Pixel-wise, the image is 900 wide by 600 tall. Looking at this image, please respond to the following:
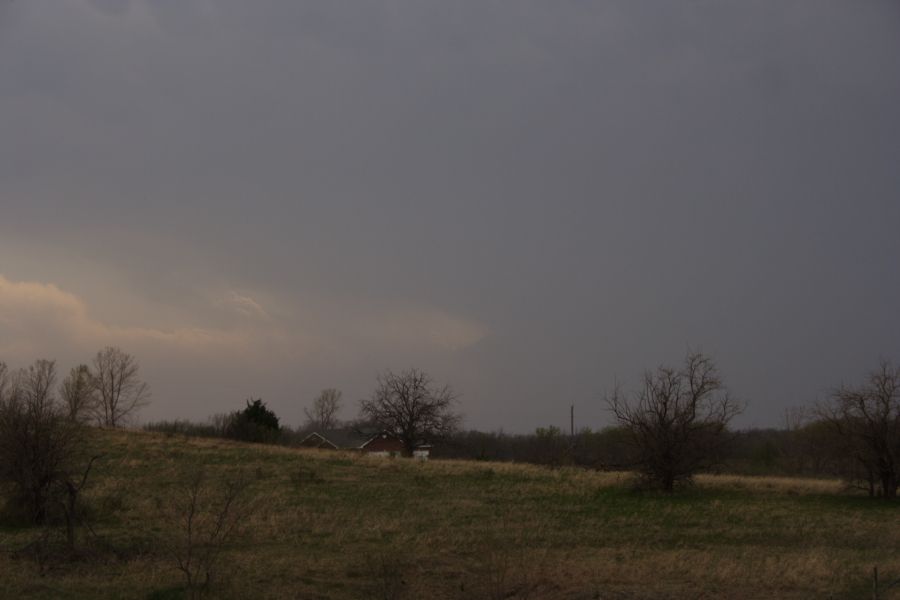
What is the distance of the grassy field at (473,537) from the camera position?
12062 millimetres

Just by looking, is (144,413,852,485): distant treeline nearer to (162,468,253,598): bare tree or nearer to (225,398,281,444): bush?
(225,398,281,444): bush

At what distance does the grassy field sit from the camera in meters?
12.1

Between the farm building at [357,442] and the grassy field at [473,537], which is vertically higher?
the farm building at [357,442]

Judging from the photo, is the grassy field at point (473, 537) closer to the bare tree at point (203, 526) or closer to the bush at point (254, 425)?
the bare tree at point (203, 526)

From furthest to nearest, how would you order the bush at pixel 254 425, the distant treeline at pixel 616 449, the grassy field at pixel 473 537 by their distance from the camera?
the bush at pixel 254 425
the distant treeline at pixel 616 449
the grassy field at pixel 473 537

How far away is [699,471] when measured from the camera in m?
31.4

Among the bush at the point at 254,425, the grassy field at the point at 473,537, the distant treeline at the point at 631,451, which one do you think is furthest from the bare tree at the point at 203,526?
the bush at the point at 254,425

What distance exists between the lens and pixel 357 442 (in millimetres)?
76938

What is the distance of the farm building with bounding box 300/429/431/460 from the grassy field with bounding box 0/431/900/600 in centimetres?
3442

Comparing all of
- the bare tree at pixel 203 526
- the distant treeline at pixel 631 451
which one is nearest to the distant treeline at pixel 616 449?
the distant treeline at pixel 631 451

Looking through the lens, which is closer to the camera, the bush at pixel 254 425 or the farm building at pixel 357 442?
the bush at pixel 254 425

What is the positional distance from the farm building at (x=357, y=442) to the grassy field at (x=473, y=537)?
34417 millimetres

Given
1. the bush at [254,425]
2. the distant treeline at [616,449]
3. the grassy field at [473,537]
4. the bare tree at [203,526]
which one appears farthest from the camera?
the bush at [254,425]

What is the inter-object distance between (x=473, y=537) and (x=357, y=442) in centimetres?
6046
